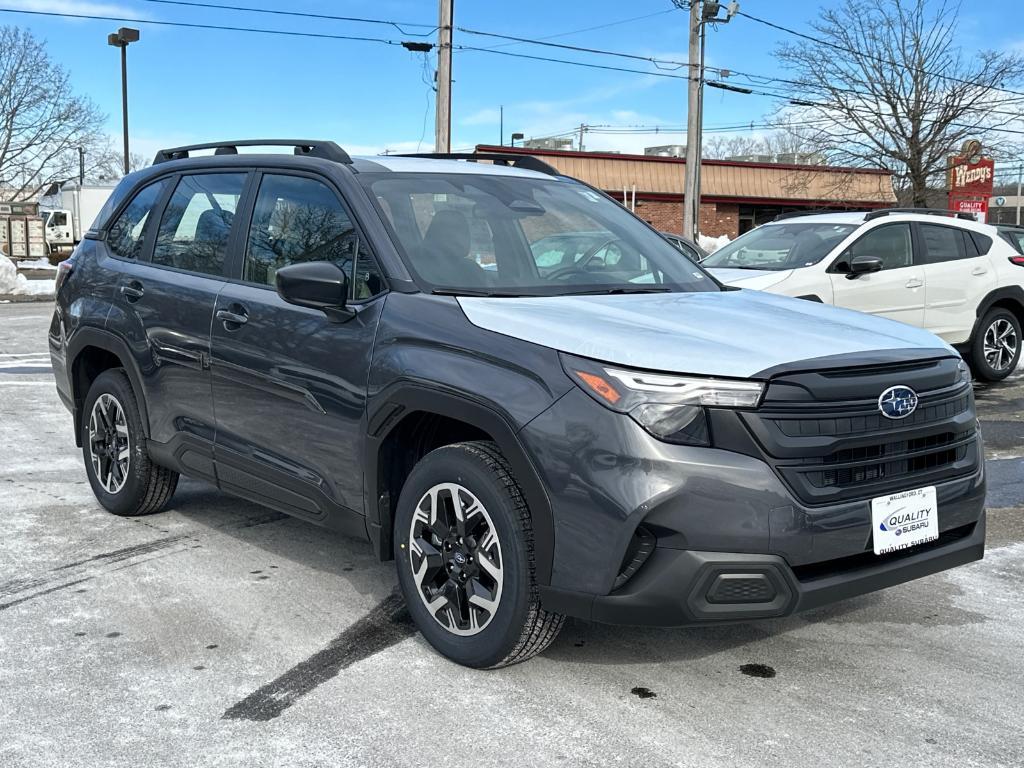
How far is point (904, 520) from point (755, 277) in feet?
23.2

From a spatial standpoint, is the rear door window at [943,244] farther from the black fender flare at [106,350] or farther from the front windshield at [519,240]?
the black fender flare at [106,350]

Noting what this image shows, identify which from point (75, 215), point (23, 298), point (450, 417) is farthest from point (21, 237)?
point (450, 417)

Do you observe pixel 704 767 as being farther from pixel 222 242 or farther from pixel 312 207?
pixel 222 242

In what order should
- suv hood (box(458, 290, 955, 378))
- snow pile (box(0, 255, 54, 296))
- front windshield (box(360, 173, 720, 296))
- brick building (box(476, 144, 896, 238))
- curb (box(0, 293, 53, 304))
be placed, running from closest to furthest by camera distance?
suv hood (box(458, 290, 955, 378))
front windshield (box(360, 173, 720, 296))
curb (box(0, 293, 53, 304))
snow pile (box(0, 255, 54, 296))
brick building (box(476, 144, 896, 238))

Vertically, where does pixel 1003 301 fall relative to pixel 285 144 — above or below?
below

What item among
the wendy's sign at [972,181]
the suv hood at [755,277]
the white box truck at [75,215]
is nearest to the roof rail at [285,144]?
the suv hood at [755,277]

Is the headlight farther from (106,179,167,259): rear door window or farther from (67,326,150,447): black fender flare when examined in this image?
(106,179,167,259): rear door window

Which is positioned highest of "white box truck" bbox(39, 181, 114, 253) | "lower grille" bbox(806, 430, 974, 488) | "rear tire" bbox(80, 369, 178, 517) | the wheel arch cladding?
"white box truck" bbox(39, 181, 114, 253)

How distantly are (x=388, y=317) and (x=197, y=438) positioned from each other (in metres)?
1.55

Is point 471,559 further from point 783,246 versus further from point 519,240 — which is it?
point 783,246

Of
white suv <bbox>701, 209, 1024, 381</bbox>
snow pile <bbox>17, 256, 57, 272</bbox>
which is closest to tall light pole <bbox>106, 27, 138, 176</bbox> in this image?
snow pile <bbox>17, 256, 57, 272</bbox>

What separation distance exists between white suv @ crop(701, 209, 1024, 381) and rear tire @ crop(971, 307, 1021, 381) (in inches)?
0.4

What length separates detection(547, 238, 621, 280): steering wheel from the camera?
4562 millimetres

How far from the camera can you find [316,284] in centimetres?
417
